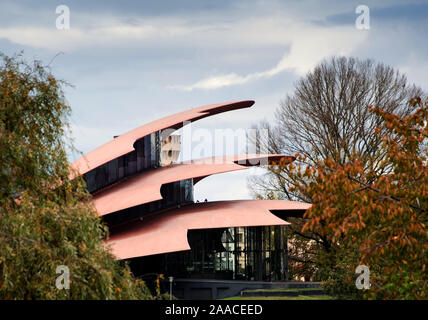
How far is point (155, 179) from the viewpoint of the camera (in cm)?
2692

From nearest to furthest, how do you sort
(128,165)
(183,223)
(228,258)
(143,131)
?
(183,223), (228,258), (143,131), (128,165)

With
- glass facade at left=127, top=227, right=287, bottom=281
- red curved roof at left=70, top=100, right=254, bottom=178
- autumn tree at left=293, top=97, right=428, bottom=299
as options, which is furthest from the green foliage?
glass facade at left=127, top=227, right=287, bottom=281

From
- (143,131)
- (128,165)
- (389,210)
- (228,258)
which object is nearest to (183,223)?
(228,258)

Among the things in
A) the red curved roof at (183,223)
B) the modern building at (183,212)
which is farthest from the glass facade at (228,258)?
the red curved roof at (183,223)

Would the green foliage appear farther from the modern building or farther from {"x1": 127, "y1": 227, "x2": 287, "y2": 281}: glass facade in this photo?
{"x1": 127, "y1": 227, "x2": 287, "y2": 281}: glass facade

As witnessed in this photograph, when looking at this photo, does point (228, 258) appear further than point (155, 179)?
Yes

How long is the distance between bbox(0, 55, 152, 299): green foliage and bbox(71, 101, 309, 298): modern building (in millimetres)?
9949

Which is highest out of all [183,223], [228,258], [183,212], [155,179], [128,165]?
[128,165]

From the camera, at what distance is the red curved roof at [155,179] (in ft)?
78.2

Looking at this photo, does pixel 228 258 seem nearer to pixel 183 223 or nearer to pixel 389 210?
pixel 183 223

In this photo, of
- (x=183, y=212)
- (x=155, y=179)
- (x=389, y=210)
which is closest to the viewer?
(x=389, y=210)

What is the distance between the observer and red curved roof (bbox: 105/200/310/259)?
21.6 metres

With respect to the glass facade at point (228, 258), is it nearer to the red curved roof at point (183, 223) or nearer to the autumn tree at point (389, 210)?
the red curved roof at point (183, 223)

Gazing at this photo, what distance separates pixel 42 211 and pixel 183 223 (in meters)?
13.4
